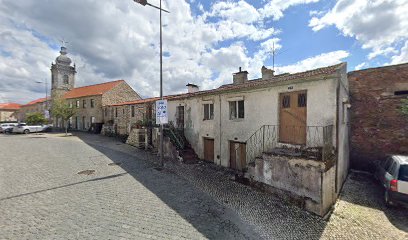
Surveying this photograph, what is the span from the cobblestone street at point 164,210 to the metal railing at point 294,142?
1.96 meters

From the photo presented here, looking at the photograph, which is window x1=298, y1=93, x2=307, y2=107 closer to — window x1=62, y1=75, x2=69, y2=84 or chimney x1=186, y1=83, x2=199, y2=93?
chimney x1=186, y1=83, x2=199, y2=93

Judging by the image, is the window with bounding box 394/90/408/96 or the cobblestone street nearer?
the cobblestone street

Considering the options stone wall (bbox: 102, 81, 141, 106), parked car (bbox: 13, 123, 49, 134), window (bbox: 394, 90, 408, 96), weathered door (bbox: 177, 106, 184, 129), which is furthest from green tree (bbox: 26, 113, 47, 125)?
window (bbox: 394, 90, 408, 96)

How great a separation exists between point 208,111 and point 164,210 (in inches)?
293

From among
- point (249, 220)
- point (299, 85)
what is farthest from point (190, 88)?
point (249, 220)

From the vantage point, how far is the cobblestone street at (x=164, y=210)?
16.1 ft

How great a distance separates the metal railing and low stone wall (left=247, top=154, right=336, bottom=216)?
0.31 m

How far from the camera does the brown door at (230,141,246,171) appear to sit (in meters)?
10.3

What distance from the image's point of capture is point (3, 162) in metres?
10.7

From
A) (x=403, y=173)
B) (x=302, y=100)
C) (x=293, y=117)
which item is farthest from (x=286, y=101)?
(x=403, y=173)

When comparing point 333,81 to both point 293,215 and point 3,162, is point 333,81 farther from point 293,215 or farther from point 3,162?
point 3,162

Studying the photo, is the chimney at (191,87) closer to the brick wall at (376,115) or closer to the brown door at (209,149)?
the brown door at (209,149)

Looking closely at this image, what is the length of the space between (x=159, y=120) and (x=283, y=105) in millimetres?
6639

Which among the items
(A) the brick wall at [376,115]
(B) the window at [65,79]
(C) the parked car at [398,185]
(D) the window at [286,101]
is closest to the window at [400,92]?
(A) the brick wall at [376,115]
